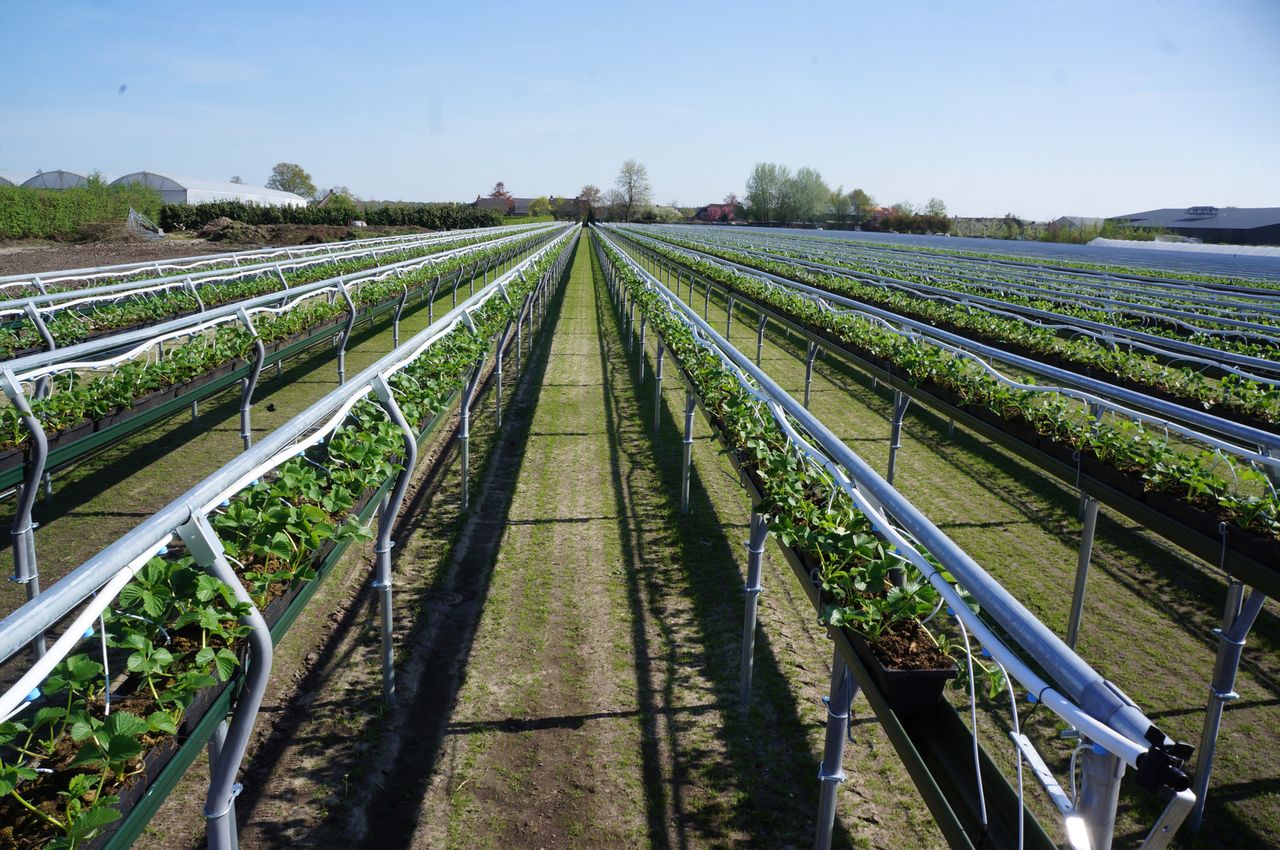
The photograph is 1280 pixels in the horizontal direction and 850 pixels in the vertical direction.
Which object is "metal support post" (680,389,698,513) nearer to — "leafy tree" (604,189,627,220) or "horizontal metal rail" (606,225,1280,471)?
"horizontal metal rail" (606,225,1280,471)

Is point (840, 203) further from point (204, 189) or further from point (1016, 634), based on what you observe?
point (1016, 634)

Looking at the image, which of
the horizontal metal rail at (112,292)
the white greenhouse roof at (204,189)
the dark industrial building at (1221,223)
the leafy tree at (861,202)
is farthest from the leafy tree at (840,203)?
the horizontal metal rail at (112,292)

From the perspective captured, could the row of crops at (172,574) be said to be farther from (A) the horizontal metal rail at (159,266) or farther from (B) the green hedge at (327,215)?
(B) the green hedge at (327,215)

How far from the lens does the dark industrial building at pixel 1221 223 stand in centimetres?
5150

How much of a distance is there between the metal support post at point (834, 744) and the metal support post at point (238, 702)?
6.74ft

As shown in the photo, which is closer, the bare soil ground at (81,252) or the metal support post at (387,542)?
the metal support post at (387,542)

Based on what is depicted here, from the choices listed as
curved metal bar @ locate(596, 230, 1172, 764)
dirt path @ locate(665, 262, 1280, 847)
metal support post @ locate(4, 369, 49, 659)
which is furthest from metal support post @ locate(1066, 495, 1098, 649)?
metal support post @ locate(4, 369, 49, 659)

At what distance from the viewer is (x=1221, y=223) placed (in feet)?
187

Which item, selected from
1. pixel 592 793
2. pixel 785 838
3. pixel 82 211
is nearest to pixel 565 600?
pixel 592 793

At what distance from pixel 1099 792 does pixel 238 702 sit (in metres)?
2.45

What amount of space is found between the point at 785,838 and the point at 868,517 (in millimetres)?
1610

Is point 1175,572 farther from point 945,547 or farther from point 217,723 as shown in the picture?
point 217,723

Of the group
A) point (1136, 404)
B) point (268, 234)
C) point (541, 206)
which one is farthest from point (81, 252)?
point (541, 206)

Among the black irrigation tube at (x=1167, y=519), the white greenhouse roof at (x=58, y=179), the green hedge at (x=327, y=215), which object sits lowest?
the black irrigation tube at (x=1167, y=519)
